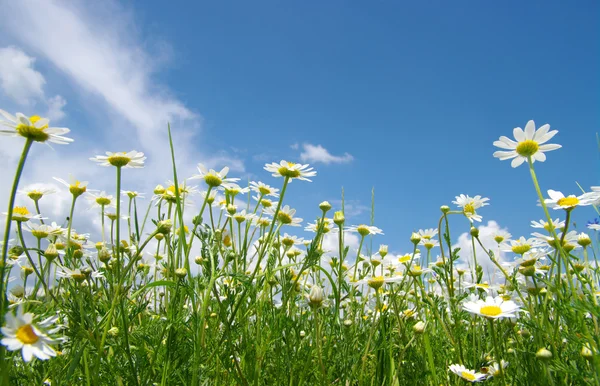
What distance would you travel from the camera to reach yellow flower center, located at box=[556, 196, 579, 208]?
2246mm

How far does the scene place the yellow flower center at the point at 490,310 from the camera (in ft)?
6.33

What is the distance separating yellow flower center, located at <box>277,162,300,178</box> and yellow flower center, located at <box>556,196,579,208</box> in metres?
1.52

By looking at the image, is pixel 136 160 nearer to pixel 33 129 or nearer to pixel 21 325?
pixel 33 129

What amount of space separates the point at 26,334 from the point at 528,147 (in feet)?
7.80

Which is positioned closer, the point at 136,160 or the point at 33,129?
the point at 33,129

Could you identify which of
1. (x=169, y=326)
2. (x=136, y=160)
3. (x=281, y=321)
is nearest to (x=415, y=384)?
(x=281, y=321)

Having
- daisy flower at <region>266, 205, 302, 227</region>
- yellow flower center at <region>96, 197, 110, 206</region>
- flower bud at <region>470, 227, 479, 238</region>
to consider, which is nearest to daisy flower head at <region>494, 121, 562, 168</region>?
flower bud at <region>470, 227, 479, 238</region>

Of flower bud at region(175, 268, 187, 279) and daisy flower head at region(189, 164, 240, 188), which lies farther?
daisy flower head at region(189, 164, 240, 188)

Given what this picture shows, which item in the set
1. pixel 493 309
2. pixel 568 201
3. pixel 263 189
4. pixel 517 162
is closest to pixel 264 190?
pixel 263 189

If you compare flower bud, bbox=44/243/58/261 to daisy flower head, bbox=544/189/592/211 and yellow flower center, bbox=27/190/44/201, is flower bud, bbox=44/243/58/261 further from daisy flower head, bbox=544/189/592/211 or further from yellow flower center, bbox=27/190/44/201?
daisy flower head, bbox=544/189/592/211

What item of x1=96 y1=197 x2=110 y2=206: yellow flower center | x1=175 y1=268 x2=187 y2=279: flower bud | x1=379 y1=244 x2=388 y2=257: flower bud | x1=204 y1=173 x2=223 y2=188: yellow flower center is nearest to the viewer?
x1=175 y1=268 x2=187 y2=279: flower bud

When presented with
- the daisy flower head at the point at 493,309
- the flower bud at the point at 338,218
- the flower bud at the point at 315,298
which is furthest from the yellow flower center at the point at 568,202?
the flower bud at the point at 315,298

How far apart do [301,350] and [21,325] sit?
1.65 m

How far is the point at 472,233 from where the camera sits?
304 cm
